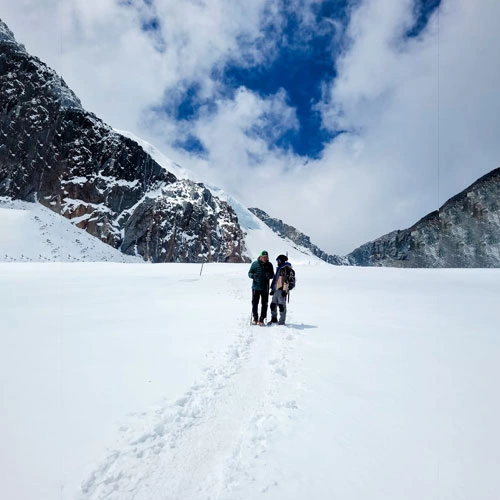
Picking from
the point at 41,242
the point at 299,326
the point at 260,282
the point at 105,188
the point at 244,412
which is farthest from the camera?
the point at 105,188

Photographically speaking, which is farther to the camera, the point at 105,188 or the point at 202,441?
the point at 105,188

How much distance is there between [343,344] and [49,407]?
17.3ft

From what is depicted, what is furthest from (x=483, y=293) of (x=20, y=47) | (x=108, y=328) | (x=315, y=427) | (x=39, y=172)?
(x=20, y=47)

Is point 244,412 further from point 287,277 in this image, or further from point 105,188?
point 105,188

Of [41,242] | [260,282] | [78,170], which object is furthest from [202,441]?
[78,170]

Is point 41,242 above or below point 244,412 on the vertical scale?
above

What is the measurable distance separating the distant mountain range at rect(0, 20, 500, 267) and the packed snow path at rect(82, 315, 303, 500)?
7872cm

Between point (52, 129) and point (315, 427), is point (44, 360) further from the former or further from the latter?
point (52, 129)

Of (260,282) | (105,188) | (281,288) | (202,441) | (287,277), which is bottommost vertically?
(202,441)

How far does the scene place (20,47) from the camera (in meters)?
77.0

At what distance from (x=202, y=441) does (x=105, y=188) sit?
87.7m

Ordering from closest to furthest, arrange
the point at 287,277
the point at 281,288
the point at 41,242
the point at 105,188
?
the point at 281,288 → the point at 287,277 → the point at 41,242 → the point at 105,188

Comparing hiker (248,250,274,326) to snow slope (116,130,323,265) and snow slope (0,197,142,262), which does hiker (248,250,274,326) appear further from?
snow slope (116,130,323,265)

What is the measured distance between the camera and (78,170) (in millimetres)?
76562
